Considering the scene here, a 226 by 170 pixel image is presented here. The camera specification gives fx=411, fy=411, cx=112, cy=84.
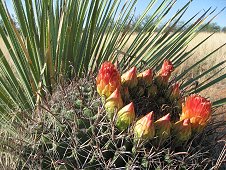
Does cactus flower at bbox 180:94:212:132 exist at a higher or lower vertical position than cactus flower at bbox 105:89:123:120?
lower

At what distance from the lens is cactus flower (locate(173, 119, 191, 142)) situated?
4.70 feet

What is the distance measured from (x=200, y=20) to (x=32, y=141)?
1607 millimetres

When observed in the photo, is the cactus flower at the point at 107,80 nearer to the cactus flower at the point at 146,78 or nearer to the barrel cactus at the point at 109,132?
the barrel cactus at the point at 109,132

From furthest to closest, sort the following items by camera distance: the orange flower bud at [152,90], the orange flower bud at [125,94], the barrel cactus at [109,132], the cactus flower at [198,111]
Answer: the orange flower bud at [152,90] < the orange flower bud at [125,94] < the cactus flower at [198,111] < the barrel cactus at [109,132]

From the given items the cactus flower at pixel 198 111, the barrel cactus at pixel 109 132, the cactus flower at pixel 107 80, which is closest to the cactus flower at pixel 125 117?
the barrel cactus at pixel 109 132

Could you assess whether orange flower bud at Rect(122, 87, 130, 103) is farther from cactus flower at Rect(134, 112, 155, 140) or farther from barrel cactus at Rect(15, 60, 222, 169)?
cactus flower at Rect(134, 112, 155, 140)

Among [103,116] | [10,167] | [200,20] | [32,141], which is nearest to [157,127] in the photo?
[103,116]

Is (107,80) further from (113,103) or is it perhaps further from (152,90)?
(152,90)

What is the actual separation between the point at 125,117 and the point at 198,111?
276mm

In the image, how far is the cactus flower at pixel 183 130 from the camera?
1433mm

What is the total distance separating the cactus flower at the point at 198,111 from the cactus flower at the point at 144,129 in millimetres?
194

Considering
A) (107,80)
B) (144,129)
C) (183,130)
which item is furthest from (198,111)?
(107,80)

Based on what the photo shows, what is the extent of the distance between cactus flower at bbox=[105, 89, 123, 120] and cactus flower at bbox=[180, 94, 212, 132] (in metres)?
0.26

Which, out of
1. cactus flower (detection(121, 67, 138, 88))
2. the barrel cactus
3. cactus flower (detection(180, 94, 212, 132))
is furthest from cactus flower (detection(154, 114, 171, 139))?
cactus flower (detection(121, 67, 138, 88))
